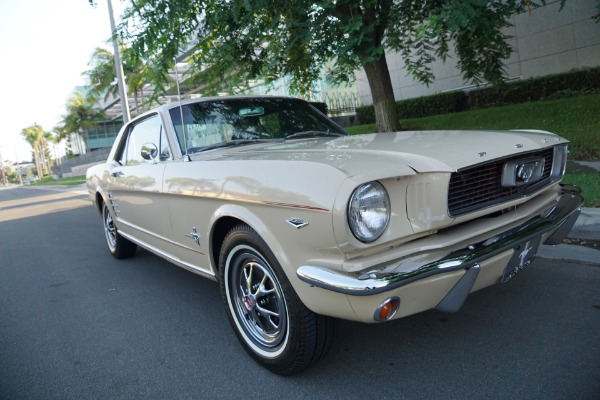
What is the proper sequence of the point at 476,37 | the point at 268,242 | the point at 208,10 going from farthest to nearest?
the point at 476,37 < the point at 208,10 < the point at 268,242

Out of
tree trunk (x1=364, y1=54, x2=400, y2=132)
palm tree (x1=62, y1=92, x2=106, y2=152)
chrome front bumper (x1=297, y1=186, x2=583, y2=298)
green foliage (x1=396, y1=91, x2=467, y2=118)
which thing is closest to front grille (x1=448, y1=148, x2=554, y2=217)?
chrome front bumper (x1=297, y1=186, x2=583, y2=298)

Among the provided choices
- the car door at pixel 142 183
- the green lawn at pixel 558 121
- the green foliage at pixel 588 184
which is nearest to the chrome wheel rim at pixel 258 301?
the car door at pixel 142 183

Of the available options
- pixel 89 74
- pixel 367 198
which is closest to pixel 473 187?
pixel 367 198

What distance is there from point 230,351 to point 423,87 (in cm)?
1560

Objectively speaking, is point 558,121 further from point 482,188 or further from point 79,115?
point 79,115

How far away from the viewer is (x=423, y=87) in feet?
54.9

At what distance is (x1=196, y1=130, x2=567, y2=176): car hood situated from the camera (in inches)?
85.3

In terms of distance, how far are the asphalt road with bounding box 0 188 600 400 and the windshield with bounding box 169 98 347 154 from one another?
1.35 metres

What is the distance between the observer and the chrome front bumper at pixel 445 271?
1886mm

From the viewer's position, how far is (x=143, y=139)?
424 centimetres

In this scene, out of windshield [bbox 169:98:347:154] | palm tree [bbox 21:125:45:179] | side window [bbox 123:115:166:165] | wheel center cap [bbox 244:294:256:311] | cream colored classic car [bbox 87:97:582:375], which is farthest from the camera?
palm tree [bbox 21:125:45:179]

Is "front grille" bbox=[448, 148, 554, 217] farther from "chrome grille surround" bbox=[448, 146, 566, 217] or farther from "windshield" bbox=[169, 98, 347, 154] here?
"windshield" bbox=[169, 98, 347, 154]

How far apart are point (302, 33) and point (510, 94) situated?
868 centimetres

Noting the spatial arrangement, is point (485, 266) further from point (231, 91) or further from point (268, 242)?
point (231, 91)
